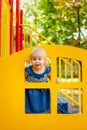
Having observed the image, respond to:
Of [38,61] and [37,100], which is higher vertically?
[38,61]

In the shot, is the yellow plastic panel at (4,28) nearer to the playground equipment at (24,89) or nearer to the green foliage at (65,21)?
the playground equipment at (24,89)

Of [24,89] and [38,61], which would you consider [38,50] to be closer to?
[38,61]

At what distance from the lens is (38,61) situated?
3.62 meters

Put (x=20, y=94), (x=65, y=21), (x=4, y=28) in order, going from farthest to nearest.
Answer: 1. (x=65, y=21)
2. (x=4, y=28)
3. (x=20, y=94)

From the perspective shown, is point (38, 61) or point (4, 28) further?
point (4, 28)

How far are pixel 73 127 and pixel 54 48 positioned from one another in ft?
2.37

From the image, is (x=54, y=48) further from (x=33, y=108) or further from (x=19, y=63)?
(x=33, y=108)

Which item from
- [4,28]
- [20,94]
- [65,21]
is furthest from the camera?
[65,21]

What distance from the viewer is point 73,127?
11.9 feet

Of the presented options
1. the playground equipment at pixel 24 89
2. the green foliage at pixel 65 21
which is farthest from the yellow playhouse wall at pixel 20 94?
the green foliage at pixel 65 21

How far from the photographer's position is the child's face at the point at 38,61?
359 centimetres

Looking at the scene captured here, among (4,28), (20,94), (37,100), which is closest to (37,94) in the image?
(37,100)

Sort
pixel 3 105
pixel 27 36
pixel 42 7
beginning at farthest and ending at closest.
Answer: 1. pixel 42 7
2. pixel 27 36
3. pixel 3 105

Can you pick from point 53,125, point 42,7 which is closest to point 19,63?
point 53,125
